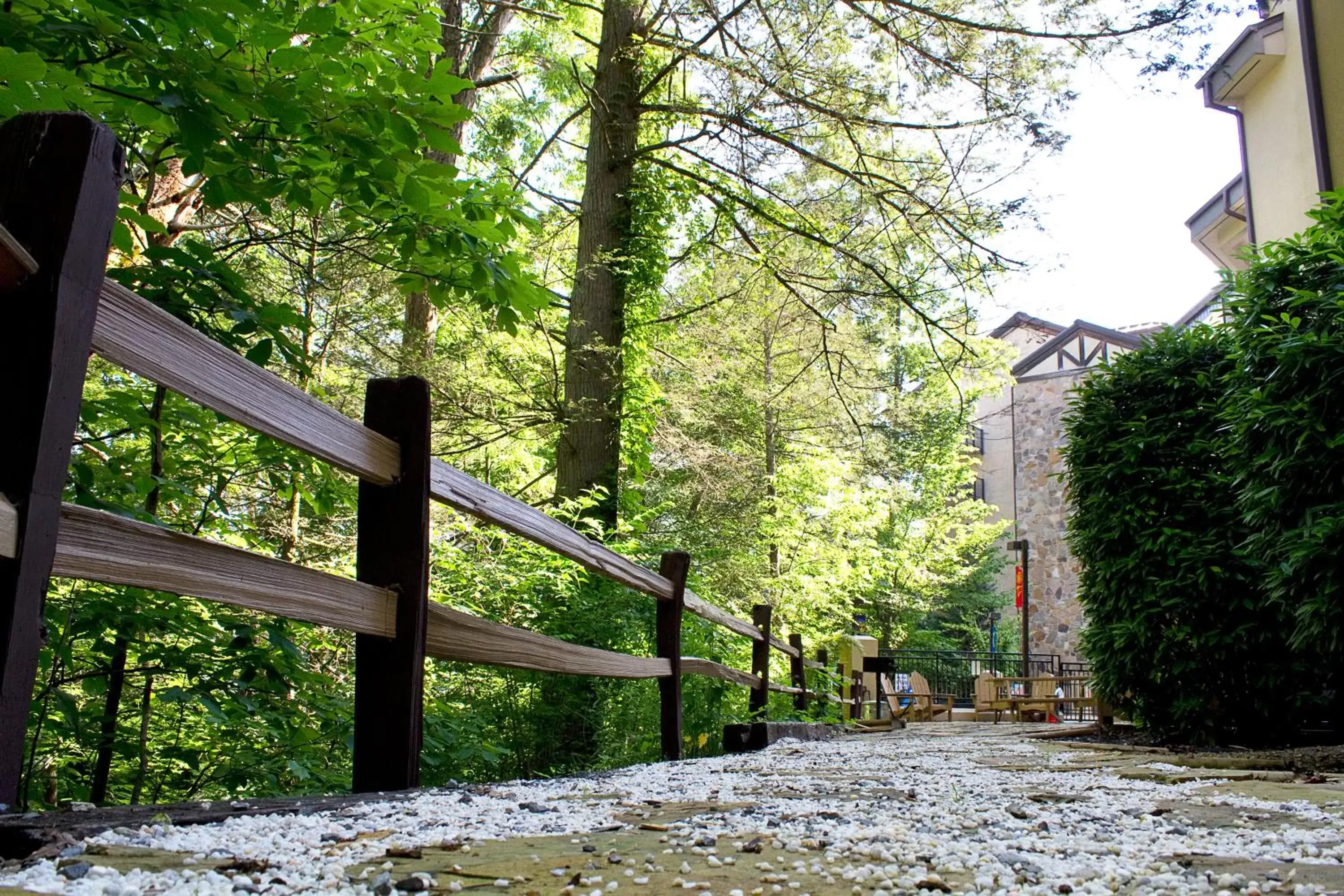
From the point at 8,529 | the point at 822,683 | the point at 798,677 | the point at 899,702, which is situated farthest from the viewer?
the point at 899,702

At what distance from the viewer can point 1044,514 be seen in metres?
30.2

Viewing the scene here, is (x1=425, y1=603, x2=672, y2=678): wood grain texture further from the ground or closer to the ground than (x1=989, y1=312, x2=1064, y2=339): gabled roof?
closer to the ground

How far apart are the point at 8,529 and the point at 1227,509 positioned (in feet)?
23.4

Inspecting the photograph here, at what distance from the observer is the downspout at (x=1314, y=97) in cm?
1014

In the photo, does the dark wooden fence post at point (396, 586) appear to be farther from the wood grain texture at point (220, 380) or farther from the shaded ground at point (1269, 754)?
the shaded ground at point (1269, 754)

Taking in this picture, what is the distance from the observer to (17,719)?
5.18 ft

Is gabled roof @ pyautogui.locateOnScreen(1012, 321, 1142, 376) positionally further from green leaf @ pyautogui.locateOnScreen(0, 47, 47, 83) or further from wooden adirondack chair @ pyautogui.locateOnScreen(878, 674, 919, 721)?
green leaf @ pyautogui.locateOnScreen(0, 47, 47, 83)

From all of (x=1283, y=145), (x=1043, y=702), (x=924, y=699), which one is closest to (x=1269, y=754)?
(x=1283, y=145)

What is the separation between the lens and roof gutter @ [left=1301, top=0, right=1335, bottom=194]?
1014cm

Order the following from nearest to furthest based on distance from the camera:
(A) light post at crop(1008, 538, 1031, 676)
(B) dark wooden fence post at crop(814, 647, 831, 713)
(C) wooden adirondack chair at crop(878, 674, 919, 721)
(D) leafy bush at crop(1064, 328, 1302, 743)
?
(D) leafy bush at crop(1064, 328, 1302, 743) → (B) dark wooden fence post at crop(814, 647, 831, 713) → (C) wooden adirondack chair at crop(878, 674, 919, 721) → (A) light post at crop(1008, 538, 1031, 676)

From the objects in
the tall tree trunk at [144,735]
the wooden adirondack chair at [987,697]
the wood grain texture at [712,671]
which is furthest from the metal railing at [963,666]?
the tall tree trunk at [144,735]

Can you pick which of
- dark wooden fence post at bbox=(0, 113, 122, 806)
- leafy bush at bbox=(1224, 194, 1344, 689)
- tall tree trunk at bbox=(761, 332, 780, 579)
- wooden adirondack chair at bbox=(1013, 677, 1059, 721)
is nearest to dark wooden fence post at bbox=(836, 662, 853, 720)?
tall tree trunk at bbox=(761, 332, 780, 579)

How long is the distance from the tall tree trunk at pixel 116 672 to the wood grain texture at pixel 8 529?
1954mm

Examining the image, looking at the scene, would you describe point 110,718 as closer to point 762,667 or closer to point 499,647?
point 499,647
